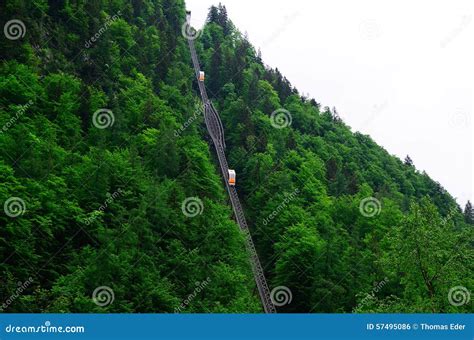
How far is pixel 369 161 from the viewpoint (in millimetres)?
92438

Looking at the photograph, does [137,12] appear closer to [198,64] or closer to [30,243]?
[198,64]

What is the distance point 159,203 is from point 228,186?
23383 millimetres

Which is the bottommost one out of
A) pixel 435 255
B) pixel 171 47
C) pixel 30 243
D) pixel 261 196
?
pixel 30 243

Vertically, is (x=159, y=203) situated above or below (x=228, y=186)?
below

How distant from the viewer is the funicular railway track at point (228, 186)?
44.0 metres

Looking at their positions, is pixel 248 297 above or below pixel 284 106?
below

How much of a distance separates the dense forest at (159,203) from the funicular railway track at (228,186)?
1232mm

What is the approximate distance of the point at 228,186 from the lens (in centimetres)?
6047

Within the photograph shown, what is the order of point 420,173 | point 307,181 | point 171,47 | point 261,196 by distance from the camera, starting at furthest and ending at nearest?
point 420,173
point 171,47
point 307,181
point 261,196

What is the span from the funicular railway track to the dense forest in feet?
4.04

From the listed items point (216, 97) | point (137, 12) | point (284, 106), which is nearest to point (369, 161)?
point (284, 106)

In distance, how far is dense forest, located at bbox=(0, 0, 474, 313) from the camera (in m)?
28.1

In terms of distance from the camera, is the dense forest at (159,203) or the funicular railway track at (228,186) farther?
the funicular railway track at (228,186)

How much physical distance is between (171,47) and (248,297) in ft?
176
